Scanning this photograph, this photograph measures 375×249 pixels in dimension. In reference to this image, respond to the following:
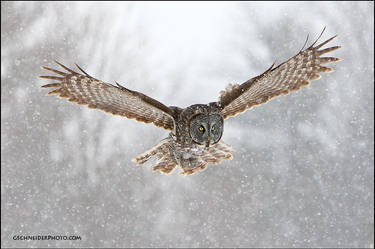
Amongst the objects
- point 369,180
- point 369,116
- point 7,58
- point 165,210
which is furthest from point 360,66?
point 7,58

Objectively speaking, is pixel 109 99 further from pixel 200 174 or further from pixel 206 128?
pixel 200 174

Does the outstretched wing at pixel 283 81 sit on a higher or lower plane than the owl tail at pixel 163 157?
higher

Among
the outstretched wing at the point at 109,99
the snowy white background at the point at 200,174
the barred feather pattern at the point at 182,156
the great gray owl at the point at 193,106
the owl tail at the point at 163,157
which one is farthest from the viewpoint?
the snowy white background at the point at 200,174

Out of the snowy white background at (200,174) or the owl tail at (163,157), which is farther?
the snowy white background at (200,174)

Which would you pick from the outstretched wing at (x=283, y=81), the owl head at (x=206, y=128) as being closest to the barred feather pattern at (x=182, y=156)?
the owl head at (x=206, y=128)

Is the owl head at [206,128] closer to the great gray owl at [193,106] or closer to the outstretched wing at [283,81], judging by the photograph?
the great gray owl at [193,106]

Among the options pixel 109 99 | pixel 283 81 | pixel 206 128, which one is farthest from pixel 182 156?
pixel 283 81

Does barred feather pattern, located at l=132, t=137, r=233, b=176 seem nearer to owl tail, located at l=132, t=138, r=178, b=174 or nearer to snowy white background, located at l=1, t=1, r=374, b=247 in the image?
owl tail, located at l=132, t=138, r=178, b=174
